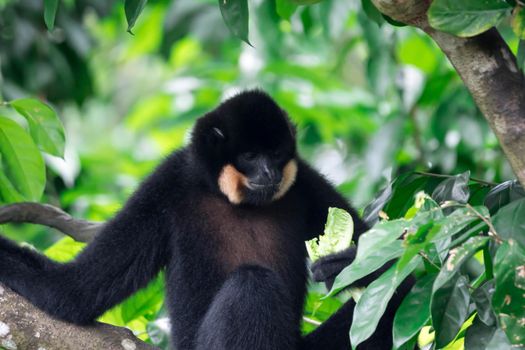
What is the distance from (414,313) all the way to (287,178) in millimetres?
2052

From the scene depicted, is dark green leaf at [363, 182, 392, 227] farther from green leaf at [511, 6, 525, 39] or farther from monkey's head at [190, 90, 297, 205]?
green leaf at [511, 6, 525, 39]

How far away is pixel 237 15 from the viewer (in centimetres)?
372

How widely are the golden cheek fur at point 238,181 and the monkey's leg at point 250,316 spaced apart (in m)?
0.60

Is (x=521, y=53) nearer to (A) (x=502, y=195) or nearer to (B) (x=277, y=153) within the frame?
(A) (x=502, y=195)

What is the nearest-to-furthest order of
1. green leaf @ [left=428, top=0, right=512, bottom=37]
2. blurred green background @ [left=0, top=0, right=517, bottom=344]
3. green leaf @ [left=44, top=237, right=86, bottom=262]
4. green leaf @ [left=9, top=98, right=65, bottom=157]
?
1. green leaf @ [left=428, top=0, right=512, bottom=37]
2. green leaf @ [left=9, top=98, right=65, bottom=157]
3. green leaf @ [left=44, top=237, right=86, bottom=262]
4. blurred green background @ [left=0, top=0, right=517, bottom=344]

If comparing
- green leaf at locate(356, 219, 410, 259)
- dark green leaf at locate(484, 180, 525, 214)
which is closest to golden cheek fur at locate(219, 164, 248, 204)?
dark green leaf at locate(484, 180, 525, 214)

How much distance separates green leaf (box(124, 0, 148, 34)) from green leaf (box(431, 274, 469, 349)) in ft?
5.52

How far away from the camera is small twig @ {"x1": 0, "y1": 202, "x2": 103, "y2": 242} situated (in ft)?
14.8

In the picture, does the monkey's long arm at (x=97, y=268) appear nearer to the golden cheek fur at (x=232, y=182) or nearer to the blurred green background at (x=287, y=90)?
the golden cheek fur at (x=232, y=182)

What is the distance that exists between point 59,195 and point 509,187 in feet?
19.5

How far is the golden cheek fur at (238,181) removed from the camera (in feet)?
15.5

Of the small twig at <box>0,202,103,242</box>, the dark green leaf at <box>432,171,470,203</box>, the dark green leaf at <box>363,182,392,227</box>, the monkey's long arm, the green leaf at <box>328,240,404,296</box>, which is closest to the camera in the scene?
the green leaf at <box>328,240,404,296</box>

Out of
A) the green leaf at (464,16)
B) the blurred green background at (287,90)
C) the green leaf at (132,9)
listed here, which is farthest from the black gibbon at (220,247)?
the blurred green background at (287,90)

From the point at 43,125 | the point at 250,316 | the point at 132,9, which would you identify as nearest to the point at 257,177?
the point at 250,316
